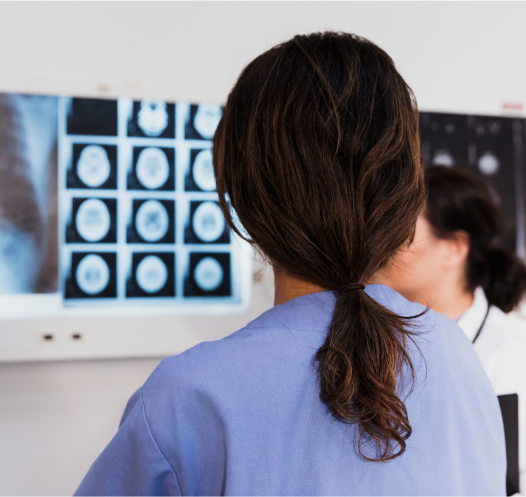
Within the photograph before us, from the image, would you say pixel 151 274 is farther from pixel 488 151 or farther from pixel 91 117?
pixel 488 151

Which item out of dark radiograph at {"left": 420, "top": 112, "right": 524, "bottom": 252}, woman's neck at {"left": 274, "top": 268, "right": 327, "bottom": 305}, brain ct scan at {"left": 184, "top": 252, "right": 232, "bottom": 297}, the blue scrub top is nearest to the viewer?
the blue scrub top

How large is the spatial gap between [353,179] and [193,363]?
258 millimetres

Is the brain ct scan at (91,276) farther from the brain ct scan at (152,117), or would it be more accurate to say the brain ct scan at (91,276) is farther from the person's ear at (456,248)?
the person's ear at (456,248)

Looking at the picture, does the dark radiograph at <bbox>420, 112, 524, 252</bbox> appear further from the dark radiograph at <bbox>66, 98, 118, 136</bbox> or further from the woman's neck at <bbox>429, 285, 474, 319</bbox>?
the dark radiograph at <bbox>66, 98, 118, 136</bbox>

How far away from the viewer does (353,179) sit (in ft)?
1.66

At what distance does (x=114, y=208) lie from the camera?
102 cm

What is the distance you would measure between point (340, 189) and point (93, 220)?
2.25 ft

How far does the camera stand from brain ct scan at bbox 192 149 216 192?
1066mm

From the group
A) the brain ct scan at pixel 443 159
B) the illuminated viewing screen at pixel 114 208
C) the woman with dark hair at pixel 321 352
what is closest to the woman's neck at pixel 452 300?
the brain ct scan at pixel 443 159

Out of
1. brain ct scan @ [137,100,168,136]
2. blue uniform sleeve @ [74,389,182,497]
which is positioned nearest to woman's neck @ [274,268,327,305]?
blue uniform sleeve @ [74,389,182,497]

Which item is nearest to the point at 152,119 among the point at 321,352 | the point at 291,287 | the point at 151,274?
the point at 151,274

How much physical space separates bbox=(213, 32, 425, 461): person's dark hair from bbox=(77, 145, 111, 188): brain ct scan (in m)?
0.57

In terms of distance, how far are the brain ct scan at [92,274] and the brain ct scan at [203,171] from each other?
28cm

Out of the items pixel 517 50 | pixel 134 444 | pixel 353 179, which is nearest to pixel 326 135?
A: pixel 353 179
